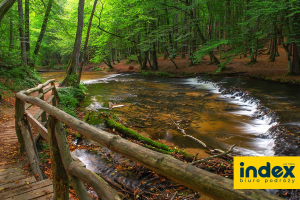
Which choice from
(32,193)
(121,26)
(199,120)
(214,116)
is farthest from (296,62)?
(32,193)

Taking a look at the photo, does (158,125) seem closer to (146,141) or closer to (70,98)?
(146,141)

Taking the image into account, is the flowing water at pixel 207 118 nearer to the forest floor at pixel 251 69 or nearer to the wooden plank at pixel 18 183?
the wooden plank at pixel 18 183

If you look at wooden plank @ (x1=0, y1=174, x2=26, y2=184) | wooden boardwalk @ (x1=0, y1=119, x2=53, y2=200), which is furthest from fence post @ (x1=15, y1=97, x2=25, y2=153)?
wooden plank @ (x1=0, y1=174, x2=26, y2=184)

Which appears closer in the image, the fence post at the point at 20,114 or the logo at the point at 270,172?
the logo at the point at 270,172

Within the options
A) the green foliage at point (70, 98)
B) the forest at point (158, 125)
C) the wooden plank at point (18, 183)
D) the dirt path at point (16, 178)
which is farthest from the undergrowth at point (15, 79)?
the wooden plank at point (18, 183)

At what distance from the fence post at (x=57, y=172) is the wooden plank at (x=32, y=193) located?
1.80ft

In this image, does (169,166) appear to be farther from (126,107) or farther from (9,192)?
(126,107)

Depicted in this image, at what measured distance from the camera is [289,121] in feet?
26.1

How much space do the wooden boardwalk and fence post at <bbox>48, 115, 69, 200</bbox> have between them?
0.49 metres

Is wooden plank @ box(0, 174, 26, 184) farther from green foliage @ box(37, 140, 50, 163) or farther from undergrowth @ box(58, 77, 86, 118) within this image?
undergrowth @ box(58, 77, 86, 118)

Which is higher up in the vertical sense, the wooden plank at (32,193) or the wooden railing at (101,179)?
the wooden railing at (101,179)

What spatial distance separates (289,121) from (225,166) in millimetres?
5232

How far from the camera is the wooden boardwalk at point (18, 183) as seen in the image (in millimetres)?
3117

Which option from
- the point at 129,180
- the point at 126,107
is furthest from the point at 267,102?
the point at 129,180
